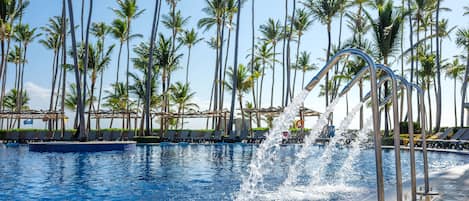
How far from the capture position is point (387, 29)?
81.6 feet

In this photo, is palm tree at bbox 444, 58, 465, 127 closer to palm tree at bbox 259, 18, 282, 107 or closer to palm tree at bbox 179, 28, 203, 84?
palm tree at bbox 259, 18, 282, 107

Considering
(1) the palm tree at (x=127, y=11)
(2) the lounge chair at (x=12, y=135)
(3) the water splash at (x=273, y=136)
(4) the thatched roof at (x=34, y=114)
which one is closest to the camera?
(3) the water splash at (x=273, y=136)

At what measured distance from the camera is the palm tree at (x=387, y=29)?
25.2 metres

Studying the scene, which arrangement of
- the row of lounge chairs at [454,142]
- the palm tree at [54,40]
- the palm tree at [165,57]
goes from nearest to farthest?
the row of lounge chairs at [454,142], the palm tree at [165,57], the palm tree at [54,40]

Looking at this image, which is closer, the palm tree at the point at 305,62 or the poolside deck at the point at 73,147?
the poolside deck at the point at 73,147

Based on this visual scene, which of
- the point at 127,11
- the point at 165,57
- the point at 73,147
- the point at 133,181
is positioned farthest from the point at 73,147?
the point at 165,57

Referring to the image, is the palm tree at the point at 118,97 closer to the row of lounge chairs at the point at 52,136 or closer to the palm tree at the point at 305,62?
the row of lounge chairs at the point at 52,136

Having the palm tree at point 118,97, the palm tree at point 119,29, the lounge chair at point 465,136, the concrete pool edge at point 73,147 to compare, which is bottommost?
the concrete pool edge at point 73,147

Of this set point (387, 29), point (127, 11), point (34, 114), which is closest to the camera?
point (387, 29)

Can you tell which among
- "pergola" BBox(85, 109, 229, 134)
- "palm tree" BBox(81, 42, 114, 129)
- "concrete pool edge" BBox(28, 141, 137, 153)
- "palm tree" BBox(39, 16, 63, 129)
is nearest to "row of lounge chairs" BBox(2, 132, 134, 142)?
"pergola" BBox(85, 109, 229, 134)

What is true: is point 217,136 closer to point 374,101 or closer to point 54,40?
point 54,40

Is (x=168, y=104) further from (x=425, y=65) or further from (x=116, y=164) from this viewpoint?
(x=116, y=164)

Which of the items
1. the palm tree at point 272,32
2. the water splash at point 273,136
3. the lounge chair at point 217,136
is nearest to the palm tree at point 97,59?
the lounge chair at point 217,136

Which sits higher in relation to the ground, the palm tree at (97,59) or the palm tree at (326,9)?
the palm tree at (326,9)
